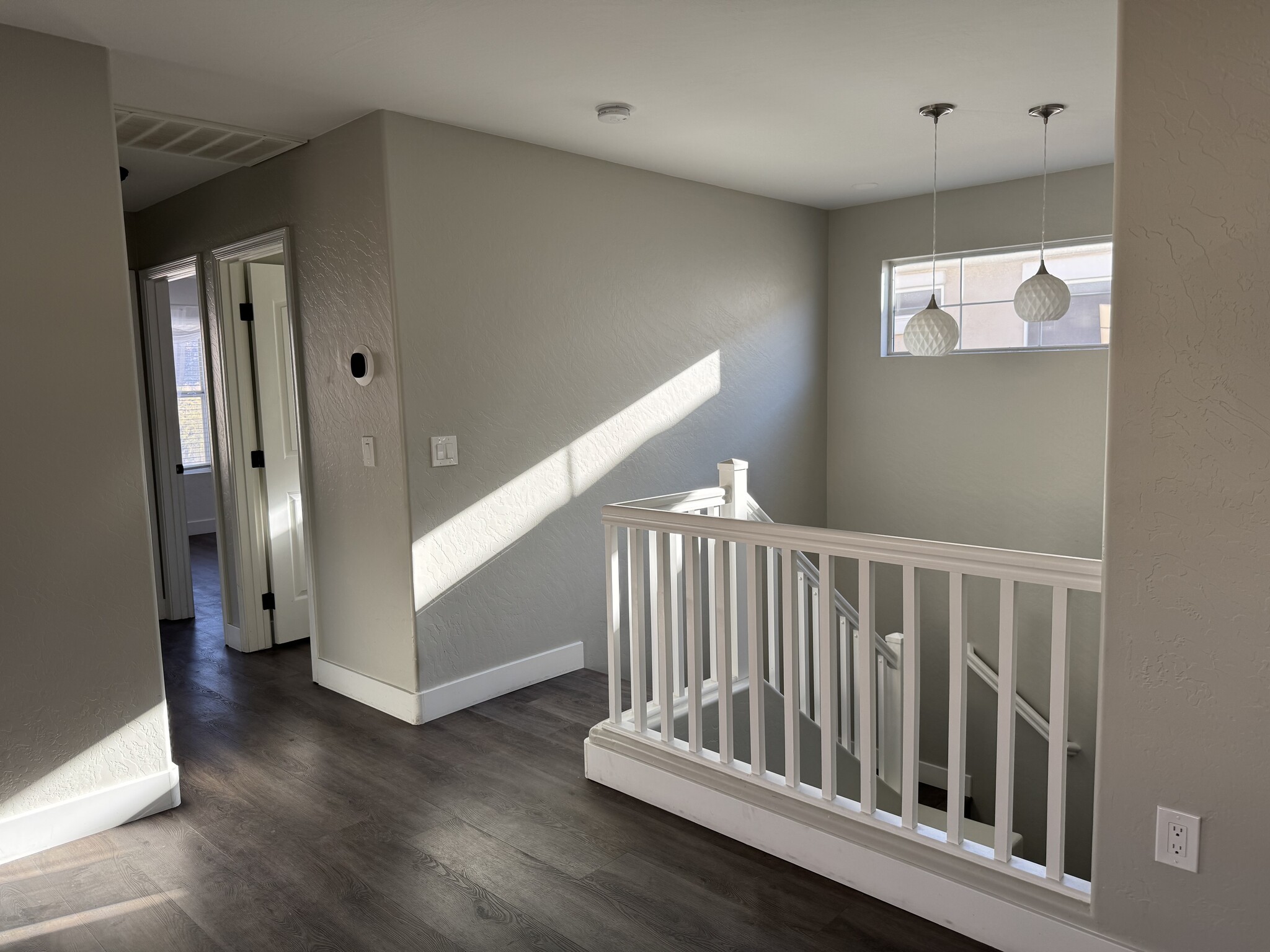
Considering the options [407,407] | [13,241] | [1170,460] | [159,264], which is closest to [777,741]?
[407,407]

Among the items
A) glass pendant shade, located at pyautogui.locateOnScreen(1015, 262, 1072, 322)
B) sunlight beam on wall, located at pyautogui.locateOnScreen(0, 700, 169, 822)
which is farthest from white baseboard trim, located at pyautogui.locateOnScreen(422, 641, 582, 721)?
glass pendant shade, located at pyautogui.locateOnScreen(1015, 262, 1072, 322)

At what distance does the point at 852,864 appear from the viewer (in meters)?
2.40

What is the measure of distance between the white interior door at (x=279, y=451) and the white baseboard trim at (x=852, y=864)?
7.86 feet

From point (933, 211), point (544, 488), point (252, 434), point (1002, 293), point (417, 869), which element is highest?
point (933, 211)

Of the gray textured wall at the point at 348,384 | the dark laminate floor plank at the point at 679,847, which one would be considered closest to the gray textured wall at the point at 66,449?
the gray textured wall at the point at 348,384

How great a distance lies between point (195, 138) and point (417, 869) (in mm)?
2920

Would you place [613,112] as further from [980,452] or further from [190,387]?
[190,387]

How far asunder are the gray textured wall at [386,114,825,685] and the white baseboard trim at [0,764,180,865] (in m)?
1.05

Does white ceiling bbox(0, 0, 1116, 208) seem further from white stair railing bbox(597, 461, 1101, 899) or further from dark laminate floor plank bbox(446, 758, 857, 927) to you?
dark laminate floor plank bbox(446, 758, 857, 927)

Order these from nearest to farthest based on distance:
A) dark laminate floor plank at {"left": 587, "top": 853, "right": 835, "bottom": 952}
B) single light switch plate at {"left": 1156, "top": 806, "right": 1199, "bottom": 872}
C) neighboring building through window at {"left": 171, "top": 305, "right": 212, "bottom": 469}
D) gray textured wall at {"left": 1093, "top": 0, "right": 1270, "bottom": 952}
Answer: gray textured wall at {"left": 1093, "top": 0, "right": 1270, "bottom": 952}
single light switch plate at {"left": 1156, "top": 806, "right": 1199, "bottom": 872}
dark laminate floor plank at {"left": 587, "top": 853, "right": 835, "bottom": 952}
neighboring building through window at {"left": 171, "top": 305, "right": 212, "bottom": 469}

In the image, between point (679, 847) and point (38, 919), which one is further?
point (679, 847)

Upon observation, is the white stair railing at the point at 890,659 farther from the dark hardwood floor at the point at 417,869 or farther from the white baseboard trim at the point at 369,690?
the white baseboard trim at the point at 369,690

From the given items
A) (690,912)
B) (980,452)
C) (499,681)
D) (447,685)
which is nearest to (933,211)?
(980,452)

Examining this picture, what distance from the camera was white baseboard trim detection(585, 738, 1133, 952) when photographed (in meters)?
2.06
